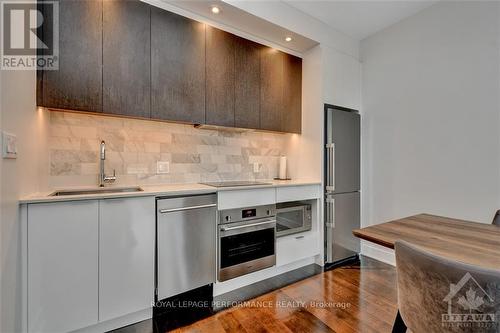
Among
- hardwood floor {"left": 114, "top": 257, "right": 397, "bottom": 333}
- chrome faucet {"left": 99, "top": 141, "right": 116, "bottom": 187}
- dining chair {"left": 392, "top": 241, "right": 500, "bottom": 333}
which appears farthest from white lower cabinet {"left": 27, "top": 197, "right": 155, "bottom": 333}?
dining chair {"left": 392, "top": 241, "right": 500, "bottom": 333}

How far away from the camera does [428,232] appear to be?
4.18 ft

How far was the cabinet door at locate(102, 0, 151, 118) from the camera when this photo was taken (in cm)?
178

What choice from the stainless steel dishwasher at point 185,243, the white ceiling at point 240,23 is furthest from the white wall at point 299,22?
the stainless steel dishwasher at point 185,243

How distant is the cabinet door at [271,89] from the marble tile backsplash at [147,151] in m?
0.34

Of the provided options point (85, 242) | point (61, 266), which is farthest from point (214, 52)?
point (61, 266)

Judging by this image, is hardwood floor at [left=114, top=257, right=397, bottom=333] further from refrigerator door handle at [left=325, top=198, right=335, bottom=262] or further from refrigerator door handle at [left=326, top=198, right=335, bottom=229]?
refrigerator door handle at [left=326, top=198, right=335, bottom=229]

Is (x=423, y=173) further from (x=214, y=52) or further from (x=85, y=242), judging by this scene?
(x=85, y=242)

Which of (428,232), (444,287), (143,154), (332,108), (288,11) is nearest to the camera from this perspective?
(444,287)

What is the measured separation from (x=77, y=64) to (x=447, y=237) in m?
2.59

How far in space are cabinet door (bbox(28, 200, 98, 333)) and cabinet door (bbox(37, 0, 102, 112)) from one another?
2.53ft

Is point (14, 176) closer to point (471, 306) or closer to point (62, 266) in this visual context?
point (62, 266)

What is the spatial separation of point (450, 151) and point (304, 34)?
1.97 m

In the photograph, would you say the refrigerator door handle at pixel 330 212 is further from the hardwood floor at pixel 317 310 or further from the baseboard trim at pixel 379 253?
the baseboard trim at pixel 379 253

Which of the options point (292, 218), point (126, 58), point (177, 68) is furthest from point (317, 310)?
point (126, 58)
